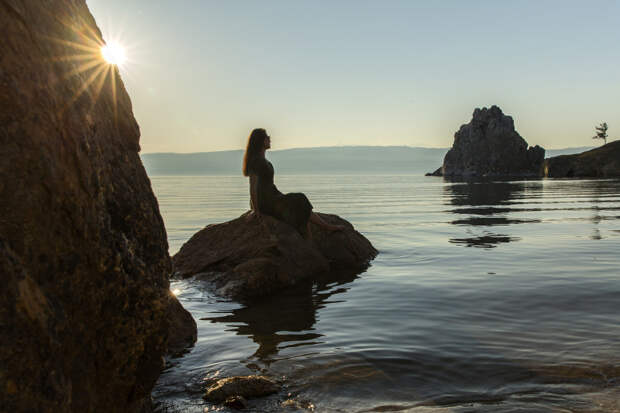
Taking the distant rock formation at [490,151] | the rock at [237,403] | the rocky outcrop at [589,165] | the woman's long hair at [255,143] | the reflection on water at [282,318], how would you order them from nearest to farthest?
the rock at [237,403] < the reflection on water at [282,318] < the woman's long hair at [255,143] < the rocky outcrop at [589,165] < the distant rock formation at [490,151]

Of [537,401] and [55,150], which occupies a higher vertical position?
[55,150]

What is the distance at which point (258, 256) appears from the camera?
1015cm

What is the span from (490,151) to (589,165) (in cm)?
5695

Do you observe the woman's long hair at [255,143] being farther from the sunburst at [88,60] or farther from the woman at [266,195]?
the sunburst at [88,60]

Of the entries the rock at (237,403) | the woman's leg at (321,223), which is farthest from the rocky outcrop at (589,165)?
the rock at (237,403)

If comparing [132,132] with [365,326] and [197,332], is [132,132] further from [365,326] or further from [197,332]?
[365,326]

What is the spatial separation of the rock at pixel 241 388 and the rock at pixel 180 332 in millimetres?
1526

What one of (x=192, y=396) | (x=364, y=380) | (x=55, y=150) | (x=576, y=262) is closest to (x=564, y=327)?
(x=364, y=380)

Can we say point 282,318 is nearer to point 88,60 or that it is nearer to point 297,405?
point 297,405

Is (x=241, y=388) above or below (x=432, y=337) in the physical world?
above

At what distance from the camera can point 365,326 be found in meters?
7.15

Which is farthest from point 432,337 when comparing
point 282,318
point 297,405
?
point 297,405

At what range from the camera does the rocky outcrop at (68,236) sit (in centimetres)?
256

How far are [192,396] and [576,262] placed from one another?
32.4 ft
